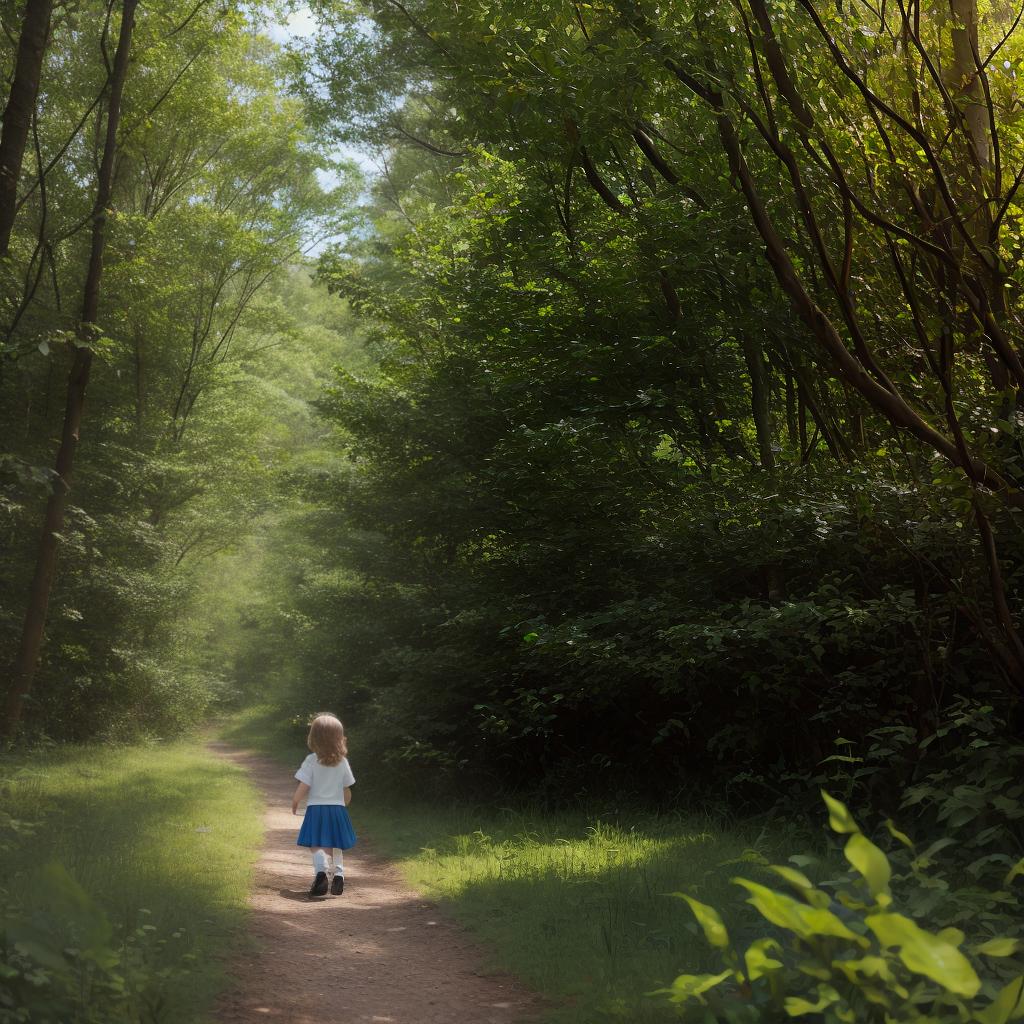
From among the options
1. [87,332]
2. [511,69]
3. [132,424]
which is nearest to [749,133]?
[511,69]

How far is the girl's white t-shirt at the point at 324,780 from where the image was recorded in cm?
831

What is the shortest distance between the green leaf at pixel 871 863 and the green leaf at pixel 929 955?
2.7 inches

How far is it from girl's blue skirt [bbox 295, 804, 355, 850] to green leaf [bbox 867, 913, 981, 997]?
607 centimetres

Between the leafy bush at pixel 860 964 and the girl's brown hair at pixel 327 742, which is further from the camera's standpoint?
the girl's brown hair at pixel 327 742

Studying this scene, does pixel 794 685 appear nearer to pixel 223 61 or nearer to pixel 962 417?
pixel 962 417

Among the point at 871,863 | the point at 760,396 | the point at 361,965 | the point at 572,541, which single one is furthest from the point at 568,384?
the point at 871,863

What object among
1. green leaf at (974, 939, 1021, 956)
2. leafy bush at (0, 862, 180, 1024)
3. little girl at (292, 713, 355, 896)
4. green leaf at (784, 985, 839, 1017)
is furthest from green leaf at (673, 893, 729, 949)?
little girl at (292, 713, 355, 896)

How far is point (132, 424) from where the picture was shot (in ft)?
67.8

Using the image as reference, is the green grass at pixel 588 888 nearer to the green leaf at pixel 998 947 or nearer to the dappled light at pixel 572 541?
the dappled light at pixel 572 541

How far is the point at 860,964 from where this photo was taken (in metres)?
3.07

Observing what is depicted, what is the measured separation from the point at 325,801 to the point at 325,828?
0.22 metres

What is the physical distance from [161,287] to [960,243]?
53.6ft

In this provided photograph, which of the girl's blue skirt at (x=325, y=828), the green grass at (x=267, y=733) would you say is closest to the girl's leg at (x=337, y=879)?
the girl's blue skirt at (x=325, y=828)

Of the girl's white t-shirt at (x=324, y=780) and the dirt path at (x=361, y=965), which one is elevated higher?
the girl's white t-shirt at (x=324, y=780)
